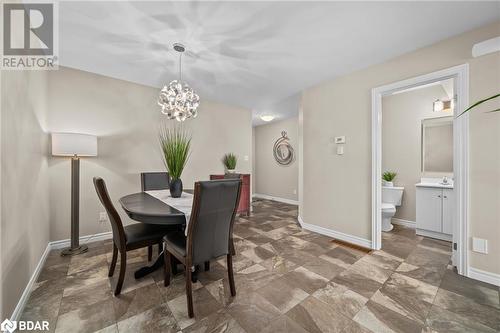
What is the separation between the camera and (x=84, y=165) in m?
2.67

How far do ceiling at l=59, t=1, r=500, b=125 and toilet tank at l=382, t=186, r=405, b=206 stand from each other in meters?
2.18

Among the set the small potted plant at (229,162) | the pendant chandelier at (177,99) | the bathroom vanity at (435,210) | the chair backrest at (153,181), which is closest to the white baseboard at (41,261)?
the chair backrest at (153,181)

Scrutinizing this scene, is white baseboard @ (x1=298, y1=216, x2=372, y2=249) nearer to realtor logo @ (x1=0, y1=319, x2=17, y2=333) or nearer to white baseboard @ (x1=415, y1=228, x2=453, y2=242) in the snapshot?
white baseboard @ (x1=415, y1=228, x2=453, y2=242)

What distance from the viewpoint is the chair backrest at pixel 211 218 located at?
4.42 feet

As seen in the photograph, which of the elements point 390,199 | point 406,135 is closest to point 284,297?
point 390,199

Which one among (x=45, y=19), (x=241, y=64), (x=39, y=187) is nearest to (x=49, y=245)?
(x=39, y=187)

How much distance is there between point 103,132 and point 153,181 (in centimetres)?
A: 104

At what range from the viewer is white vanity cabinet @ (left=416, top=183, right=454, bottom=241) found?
2742 mm

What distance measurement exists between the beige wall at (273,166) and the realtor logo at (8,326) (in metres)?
4.99

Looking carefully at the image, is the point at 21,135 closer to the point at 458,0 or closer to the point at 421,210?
the point at 458,0

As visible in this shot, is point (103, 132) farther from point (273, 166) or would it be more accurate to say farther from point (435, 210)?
point (435, 210)

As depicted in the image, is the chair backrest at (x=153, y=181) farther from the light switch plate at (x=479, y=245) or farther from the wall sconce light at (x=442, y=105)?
the wall sconce light at (x=442, y=105)

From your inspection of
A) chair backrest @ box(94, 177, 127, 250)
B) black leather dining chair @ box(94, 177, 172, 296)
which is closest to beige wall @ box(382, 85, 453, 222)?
black leather dining chair @ box(94, 177, 172, 296)

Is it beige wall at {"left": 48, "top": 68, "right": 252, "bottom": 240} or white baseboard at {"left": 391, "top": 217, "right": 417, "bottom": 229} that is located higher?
beige wall at {"left": 48, "top": 68, "right": 252, "bottom": 240}
